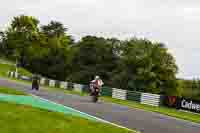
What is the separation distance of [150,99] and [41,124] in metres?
25.5

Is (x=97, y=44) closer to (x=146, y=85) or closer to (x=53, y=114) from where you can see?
(x=146, y=85)

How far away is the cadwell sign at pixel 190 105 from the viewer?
2888 centimetres

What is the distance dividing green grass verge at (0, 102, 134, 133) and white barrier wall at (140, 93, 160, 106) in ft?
73.6

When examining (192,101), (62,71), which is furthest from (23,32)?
(192,101)

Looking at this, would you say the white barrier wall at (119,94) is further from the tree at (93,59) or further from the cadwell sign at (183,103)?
the tree at (93,59)

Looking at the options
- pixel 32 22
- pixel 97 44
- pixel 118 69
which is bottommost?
pixel 118 69

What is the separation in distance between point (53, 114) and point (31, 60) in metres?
99.2

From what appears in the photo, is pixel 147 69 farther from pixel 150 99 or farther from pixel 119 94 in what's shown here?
pixel 150 99

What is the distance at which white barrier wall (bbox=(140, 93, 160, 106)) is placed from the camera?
3491cm

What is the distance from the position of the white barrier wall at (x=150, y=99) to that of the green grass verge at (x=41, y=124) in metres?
22.4

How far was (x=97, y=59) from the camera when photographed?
86.0 m

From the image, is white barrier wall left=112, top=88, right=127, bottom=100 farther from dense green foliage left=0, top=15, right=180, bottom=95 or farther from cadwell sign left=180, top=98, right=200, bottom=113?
dense green foliage left=0, top=15, right=180, bottom=95

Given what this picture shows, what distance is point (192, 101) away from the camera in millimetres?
29641

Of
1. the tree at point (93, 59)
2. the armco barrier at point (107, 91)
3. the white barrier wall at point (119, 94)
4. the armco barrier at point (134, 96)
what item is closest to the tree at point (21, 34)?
the tree at point (93, 59)
